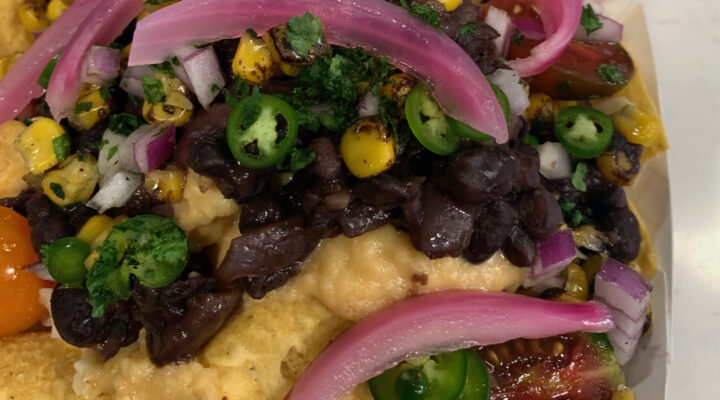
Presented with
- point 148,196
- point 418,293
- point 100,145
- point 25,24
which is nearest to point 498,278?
point 418,293

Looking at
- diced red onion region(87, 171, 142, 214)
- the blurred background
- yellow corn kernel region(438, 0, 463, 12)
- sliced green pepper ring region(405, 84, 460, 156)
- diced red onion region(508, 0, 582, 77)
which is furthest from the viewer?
the blurred background

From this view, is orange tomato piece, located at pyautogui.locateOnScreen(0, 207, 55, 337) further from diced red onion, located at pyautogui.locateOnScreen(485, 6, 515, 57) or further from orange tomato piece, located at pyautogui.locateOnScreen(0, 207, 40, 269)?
diced red onion, located at pyautogui.locateOnScreen(485, 6, 515, 57)

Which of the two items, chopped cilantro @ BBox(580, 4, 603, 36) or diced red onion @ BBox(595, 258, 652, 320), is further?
chopped cilantro @ BBox(580, 4, 603, 36)

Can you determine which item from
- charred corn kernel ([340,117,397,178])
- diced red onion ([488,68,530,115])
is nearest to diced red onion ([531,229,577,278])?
diced red onion ([488,68,530,115])

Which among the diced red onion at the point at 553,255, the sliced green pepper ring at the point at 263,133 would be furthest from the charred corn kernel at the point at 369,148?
the diced red onion at the point at 553,255

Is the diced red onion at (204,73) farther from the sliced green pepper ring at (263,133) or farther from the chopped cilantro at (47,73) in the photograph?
the chopped cilantro at (47,73)
